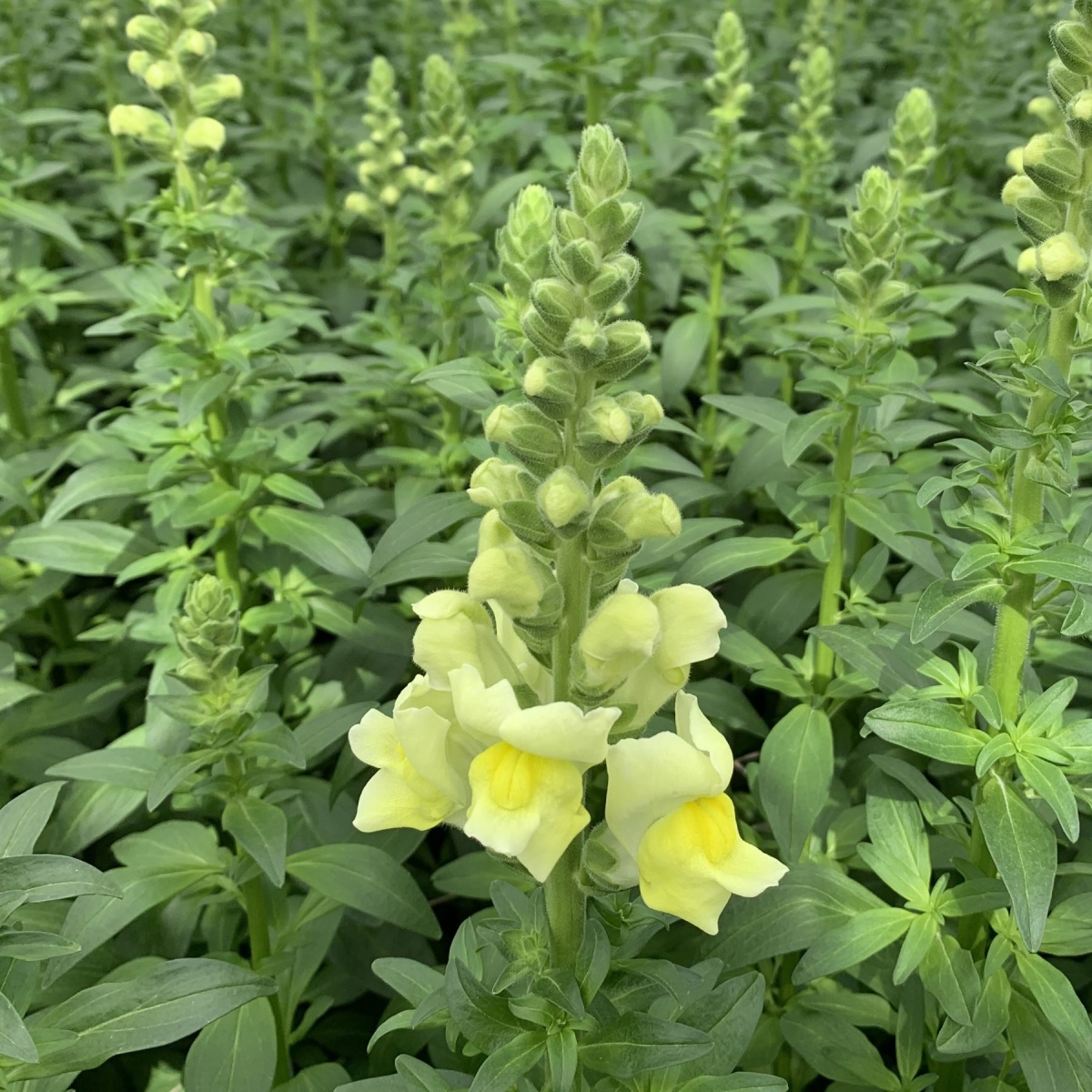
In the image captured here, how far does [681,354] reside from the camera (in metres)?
4.19

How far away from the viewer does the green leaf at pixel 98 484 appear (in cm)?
327

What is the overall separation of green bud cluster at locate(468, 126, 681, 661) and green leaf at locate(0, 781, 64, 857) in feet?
3.62

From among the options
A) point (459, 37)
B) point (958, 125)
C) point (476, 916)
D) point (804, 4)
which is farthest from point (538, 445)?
point (804, 4)

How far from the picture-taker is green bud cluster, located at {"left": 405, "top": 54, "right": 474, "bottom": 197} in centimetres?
397

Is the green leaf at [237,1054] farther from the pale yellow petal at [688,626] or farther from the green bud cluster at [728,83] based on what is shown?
the green bud cluster at [728,83]

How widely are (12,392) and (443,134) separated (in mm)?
1956

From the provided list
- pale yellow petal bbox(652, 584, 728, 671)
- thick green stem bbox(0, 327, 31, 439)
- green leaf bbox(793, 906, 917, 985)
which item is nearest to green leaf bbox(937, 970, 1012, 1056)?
green leaf bbox(793, 906, 917, 985)

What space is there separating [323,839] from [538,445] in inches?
69.2

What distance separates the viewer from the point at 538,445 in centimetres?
164

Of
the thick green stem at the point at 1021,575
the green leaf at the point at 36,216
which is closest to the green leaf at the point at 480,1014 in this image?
the thick green stem at the point at 1021,575

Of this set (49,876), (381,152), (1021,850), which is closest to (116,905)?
(49,876)

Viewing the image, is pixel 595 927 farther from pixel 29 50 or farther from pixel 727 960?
pixel 29 50

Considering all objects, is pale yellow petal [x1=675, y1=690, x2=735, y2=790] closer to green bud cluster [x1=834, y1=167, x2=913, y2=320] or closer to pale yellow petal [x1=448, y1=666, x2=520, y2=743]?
pale yellow petal [x1=448, y1=666, x2=520, y2=743]

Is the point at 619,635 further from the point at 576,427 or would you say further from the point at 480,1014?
the point at 480,1014
